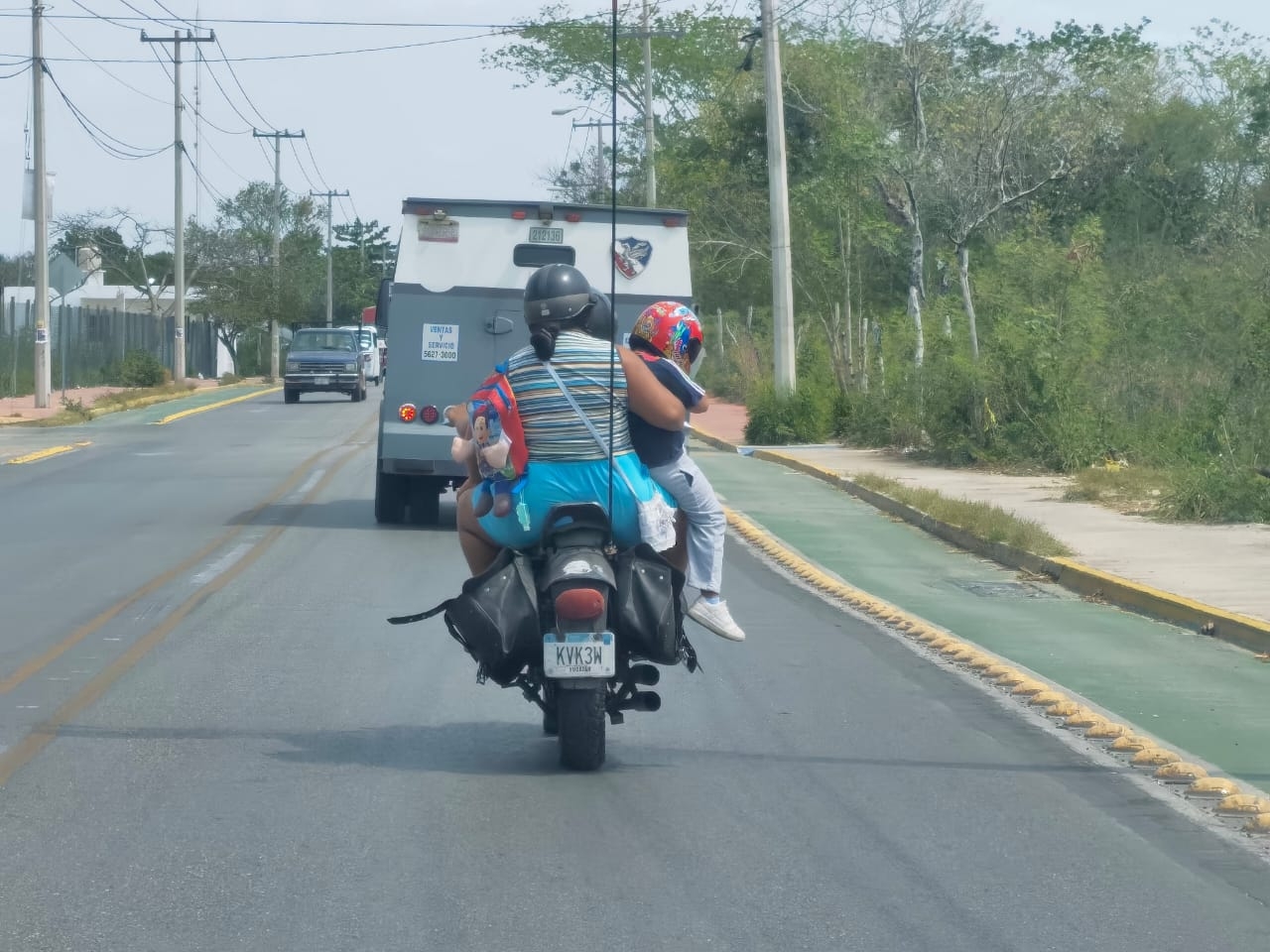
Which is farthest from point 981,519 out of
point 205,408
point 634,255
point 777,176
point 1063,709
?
point 205,408

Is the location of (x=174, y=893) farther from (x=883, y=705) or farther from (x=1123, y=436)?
(x=1123, y=436)

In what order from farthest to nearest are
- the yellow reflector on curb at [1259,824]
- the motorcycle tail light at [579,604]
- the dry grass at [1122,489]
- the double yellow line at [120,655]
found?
the dry grass at [1122,489]
the double yellow line at [120,655]
the motorcycle tail light at [579,604]
the yellow reflector on curb at [1259,824]

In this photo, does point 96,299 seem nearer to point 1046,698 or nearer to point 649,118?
point 649,118

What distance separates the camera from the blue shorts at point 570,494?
6566 millimetres

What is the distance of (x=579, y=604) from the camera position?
6.27 metres

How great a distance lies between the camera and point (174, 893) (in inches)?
207

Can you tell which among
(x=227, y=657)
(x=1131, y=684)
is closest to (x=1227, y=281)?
(x=1131, y=684)

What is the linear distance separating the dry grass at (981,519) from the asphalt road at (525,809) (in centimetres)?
350

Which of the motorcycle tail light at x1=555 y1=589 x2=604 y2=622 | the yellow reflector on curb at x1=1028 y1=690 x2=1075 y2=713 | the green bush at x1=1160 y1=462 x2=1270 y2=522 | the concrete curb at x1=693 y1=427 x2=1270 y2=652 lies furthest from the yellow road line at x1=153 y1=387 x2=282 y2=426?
the motorcycle tail light at x1=555 y1=589 x2=604 y2=622

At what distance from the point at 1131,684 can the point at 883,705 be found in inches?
58.6

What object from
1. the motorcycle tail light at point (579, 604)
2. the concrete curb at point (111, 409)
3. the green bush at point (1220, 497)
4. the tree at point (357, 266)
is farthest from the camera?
the tree at point (357, 266)

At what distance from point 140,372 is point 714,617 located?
1798 inches

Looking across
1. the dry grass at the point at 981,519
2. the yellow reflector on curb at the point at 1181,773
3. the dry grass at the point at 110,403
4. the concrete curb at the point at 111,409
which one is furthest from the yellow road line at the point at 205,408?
the yellow reflector on curb at the point at 1181,773

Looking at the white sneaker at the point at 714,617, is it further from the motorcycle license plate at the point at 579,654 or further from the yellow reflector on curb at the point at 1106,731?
the yellow reflector on curb at the point at 1106,731
